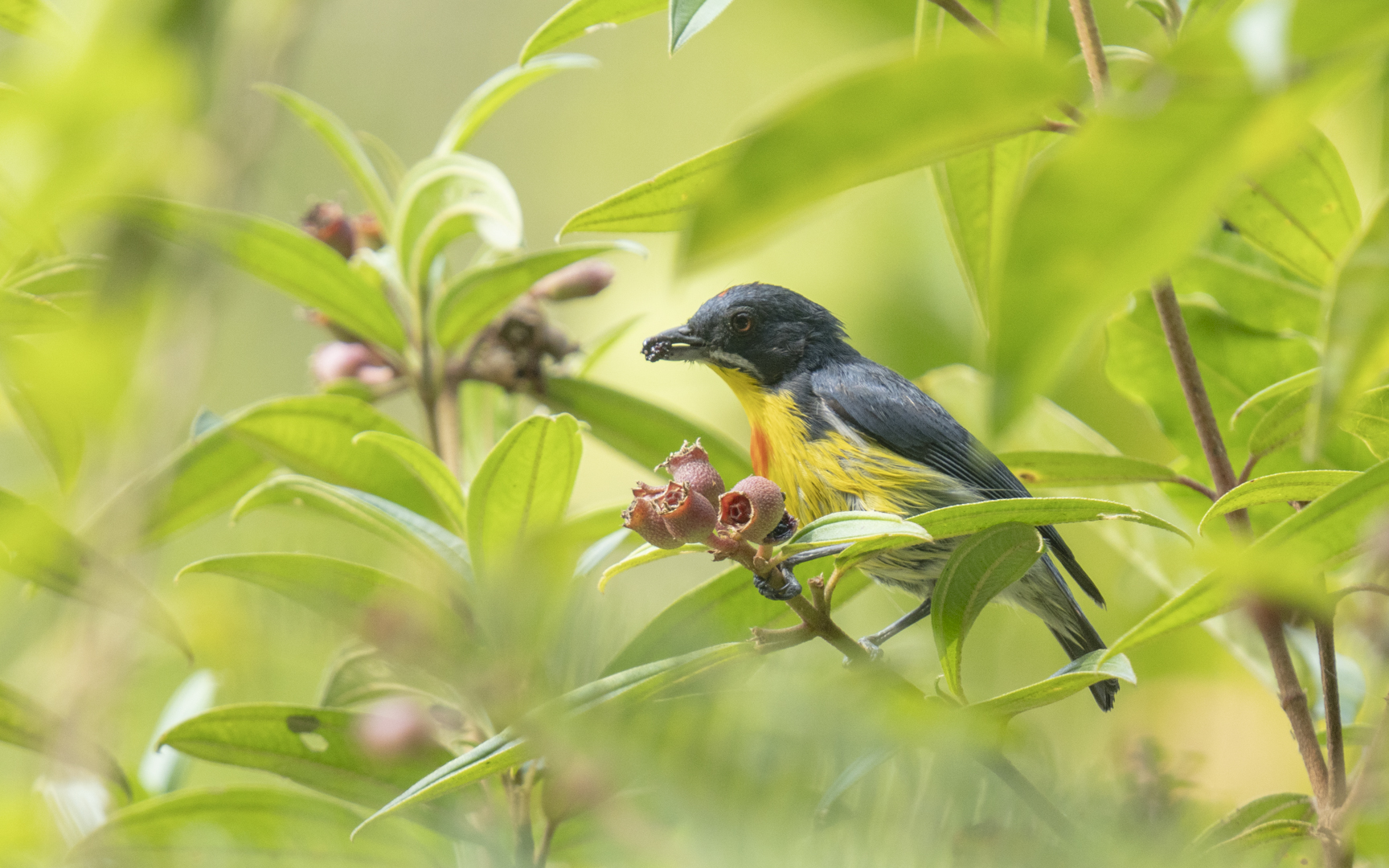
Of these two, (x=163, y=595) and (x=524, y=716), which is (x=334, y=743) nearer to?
(x=163, y=595)

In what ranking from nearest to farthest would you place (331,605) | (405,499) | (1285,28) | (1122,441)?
(1285,28)
(331,605)
(405,499)
(1122,441)

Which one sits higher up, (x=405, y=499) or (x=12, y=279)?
(x=12, y=279)

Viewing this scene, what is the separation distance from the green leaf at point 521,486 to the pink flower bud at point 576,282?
0.36 metres

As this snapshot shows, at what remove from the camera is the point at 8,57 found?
43 centimetres

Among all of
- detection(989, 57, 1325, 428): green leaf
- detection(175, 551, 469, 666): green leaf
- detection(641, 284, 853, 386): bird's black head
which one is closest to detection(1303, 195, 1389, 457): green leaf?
detection(989, 57, 1325, 428): green leaf

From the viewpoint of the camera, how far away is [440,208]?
3.63 ft

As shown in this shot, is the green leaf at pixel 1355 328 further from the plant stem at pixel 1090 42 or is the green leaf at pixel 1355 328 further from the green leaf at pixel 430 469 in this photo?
the green leaf at pixel 430 469

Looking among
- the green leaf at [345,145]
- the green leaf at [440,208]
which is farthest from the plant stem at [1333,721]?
the green leaf at [345,145]

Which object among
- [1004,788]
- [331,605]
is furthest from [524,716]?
[331,605]

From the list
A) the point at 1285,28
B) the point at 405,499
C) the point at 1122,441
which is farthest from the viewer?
the point at 1122,441

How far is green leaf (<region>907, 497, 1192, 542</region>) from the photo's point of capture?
672 millimetres

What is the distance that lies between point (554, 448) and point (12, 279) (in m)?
0.47

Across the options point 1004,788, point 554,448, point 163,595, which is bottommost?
point 1004,788

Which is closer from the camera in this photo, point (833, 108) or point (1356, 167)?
point (833, 108)
